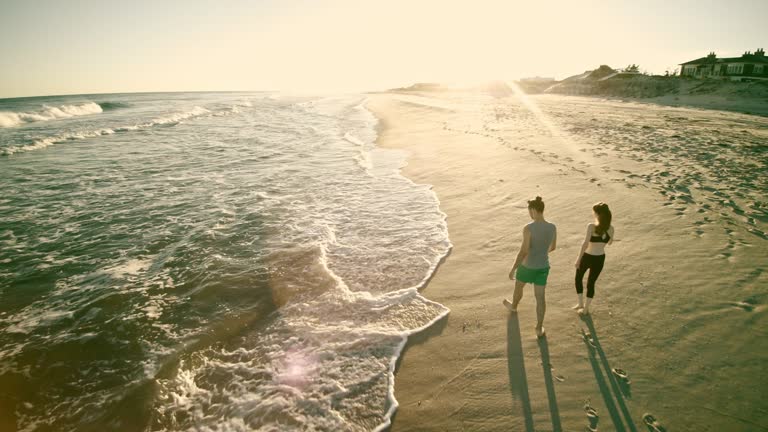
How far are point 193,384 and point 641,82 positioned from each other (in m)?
56.9

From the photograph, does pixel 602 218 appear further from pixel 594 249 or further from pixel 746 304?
pixel 746 304

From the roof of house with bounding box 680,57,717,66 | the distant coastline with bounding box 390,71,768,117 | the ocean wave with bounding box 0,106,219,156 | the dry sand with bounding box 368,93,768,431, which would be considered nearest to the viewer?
the dry sand with bounding box 368,93,768,431

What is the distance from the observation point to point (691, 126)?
1727 centimetres

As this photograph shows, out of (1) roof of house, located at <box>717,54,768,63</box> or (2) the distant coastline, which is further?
(1) roof of house, located at <box>717,54,768,63</box>

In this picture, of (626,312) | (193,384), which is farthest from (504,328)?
(193,384)

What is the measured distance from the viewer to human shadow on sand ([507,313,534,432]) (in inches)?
143

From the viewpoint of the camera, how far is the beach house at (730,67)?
47.2 meters

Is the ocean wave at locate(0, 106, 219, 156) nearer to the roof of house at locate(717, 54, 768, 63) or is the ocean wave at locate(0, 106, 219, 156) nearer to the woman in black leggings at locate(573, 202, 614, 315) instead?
the woman in black leggings at locate(573, 202, 614, 315)

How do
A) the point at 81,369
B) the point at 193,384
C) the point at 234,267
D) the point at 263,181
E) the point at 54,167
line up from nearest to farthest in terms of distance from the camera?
1. the point at 193,384
2. the point at 81,369
3. the point at 234,267
4. the point at 263,181
5. the point at 54,167

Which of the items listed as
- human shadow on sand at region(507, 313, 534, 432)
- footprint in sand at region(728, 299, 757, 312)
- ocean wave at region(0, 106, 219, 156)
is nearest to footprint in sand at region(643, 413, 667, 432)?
human shadow on sand at region(507, 313, 534, 432)

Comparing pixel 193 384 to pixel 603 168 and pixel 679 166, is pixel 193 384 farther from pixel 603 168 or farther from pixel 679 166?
pixel 679 166

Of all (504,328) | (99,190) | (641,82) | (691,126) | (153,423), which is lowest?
(153,423)

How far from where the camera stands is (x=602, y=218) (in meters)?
4.64

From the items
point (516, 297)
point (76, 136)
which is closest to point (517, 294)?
point (516, 297)
